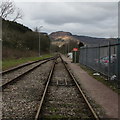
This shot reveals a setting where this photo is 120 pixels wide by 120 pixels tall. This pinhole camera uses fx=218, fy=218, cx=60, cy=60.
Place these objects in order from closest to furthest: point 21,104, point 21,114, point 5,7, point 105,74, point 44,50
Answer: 1. point 21,114
2. point 21,104
3. point 105,74
4. point 5,7
5. point 44,50

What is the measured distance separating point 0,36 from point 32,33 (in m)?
31.9

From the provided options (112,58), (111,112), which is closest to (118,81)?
(112,58)

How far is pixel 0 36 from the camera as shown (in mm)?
44812

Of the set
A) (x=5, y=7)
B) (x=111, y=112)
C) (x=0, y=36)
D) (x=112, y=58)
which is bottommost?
(x=111, y=112)

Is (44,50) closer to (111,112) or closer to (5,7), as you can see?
(5,7)

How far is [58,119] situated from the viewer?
224 inches

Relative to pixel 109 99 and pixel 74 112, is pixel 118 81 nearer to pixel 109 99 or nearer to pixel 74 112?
pixel 109 99

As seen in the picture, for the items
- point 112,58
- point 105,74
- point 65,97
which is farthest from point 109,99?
point 105,74

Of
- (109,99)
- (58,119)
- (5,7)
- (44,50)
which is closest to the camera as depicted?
(58,119)

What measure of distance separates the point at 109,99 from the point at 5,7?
4765 centimetres

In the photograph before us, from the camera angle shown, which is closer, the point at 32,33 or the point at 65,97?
the point at 65,97

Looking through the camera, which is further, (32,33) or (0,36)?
(32,33)

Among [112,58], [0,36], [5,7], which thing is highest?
[5,7]

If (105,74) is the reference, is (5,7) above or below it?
above
